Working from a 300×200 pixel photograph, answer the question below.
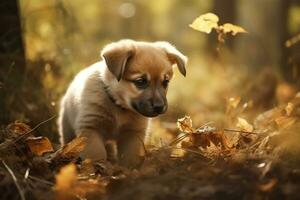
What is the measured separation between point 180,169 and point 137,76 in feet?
5.36

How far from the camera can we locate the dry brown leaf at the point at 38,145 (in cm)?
524

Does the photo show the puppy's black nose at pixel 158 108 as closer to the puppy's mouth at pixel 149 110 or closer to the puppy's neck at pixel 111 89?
the puppy's mouth at pixel 149 110

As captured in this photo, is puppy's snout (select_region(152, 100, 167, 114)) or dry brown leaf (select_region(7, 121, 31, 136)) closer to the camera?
dry brown leaf (select_region(7, 121, 31, 136))

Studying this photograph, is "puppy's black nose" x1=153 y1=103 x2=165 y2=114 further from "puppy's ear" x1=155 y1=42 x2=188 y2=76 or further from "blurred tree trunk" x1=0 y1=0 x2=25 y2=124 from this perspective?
"blurred tree trunk" x1=0 y1=0 x2=25 y2=124

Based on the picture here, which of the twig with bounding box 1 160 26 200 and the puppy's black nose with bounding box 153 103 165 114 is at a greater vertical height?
the puppy's black nose with bounding box 153 103 165 114

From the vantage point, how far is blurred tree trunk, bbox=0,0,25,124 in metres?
7.36

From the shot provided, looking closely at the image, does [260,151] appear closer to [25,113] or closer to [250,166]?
[250,166]

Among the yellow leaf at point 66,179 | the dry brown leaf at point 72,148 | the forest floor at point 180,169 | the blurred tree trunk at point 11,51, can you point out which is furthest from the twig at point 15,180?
the blurred tree trunk at point 11,51

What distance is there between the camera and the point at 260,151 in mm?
5012

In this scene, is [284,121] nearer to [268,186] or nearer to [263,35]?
[268,186]

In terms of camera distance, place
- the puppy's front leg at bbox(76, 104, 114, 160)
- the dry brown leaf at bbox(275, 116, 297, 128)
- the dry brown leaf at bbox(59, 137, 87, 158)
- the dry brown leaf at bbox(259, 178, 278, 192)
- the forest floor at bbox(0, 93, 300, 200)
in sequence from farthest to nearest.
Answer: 1. the puppy's front leg at bbox(76, 104, 114, 160)
2. the dry brown leaf at bbox(275, 116, 297, 128)
3. the dry brown leaf at bbox(59, 137, 87, 158)
4. the forest floor at bbox(0, 93, 300, 200)
5. the dry brown leaf at bbox(259, 178, 278, 192)

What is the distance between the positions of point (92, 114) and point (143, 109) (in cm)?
47

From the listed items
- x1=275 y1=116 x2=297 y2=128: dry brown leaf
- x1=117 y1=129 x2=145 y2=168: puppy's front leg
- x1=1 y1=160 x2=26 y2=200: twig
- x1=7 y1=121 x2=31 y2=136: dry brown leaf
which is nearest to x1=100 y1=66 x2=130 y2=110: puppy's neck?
x1=117 y1=129 x2=145 y2=168: puppy's front leg

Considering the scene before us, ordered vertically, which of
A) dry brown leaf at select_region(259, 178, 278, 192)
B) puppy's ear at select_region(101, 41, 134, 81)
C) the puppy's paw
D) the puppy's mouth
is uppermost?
puppy's ear at select_region(101, 41, 134, 81)
